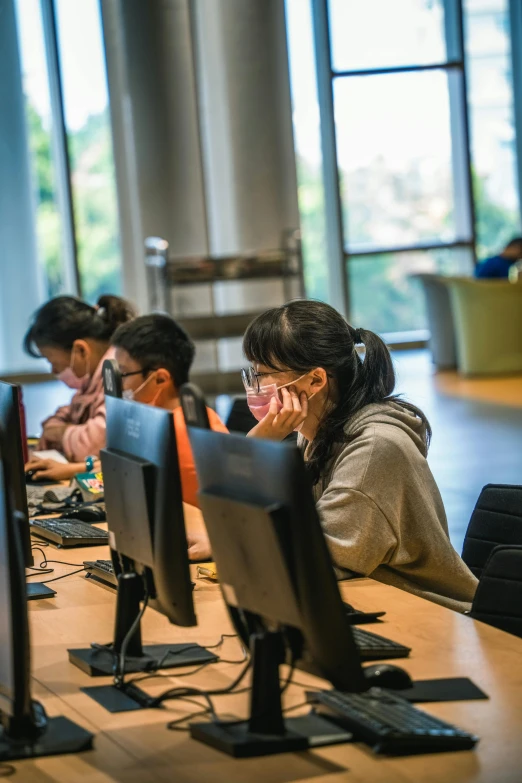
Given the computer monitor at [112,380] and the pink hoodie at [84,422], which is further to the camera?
the pink hoodie at [84,422]

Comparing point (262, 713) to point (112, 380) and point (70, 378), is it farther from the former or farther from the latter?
point (70, 378)

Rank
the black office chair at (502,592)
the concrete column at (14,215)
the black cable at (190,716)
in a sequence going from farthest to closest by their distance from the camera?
1. the concrete column at (14,215)
2. the black office chair at (502,592)
3. the black cable at (190,716)

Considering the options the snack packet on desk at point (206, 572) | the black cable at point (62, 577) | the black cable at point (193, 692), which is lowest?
the black cable at point (62, 577)

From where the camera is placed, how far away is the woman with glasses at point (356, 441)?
2459mm

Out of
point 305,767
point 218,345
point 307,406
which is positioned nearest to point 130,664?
point 305,767

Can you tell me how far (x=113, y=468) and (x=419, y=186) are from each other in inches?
442

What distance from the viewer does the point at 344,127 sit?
1251cm

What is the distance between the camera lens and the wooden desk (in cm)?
155

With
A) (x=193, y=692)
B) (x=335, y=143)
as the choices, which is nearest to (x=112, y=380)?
(x=193, y=692)

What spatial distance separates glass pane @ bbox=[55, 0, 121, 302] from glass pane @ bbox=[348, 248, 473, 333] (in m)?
2.55

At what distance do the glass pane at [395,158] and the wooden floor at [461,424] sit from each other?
1573 mm

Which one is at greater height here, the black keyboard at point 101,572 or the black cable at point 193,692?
the black cable at point 193,692

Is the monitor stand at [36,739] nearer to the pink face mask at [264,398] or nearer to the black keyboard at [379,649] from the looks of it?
the black keyboard at [379,649]

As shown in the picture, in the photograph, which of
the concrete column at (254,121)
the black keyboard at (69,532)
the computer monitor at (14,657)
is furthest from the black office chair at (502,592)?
the concrete column at (254,121)
